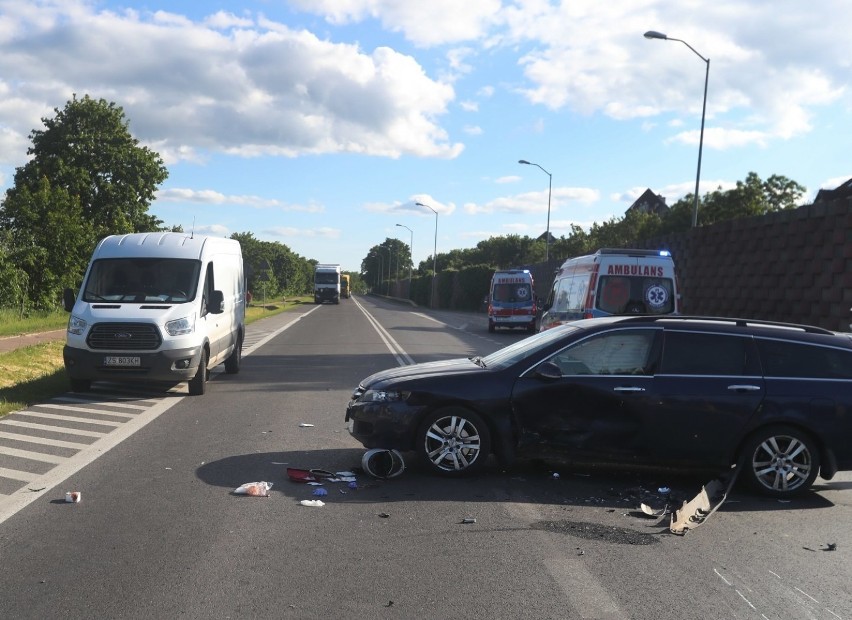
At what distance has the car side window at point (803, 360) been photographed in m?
7.07

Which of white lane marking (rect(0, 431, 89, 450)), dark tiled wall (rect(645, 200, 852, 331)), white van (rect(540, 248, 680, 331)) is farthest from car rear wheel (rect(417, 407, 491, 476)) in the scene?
dark tiled wall (rect(645, 200, 852, 331))

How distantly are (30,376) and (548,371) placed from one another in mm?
9756

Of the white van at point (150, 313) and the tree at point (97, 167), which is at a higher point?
the tree at point (97, 167)

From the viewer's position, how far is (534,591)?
4.57 metres

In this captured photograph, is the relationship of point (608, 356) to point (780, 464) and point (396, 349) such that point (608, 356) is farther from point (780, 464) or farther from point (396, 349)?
point (396, 349)

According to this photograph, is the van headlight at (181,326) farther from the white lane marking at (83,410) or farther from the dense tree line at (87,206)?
the dense tree line at (87,206)

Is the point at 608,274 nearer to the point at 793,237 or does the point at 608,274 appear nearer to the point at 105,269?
the point at 793,237

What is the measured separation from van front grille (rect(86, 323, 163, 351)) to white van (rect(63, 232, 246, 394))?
0.5 inches

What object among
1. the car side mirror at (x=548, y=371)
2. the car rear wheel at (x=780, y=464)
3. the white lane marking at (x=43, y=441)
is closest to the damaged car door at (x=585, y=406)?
the car side mirror at (x=548, y=371)

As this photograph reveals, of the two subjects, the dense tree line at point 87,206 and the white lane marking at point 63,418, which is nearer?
the white lane marking at point 63,418

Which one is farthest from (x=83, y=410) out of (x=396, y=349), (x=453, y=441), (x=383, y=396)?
(x=396, y=349)

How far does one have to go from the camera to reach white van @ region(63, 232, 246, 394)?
37.8 ft

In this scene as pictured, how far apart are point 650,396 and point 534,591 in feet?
9.47

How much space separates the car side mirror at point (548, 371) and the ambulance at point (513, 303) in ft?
79.7
